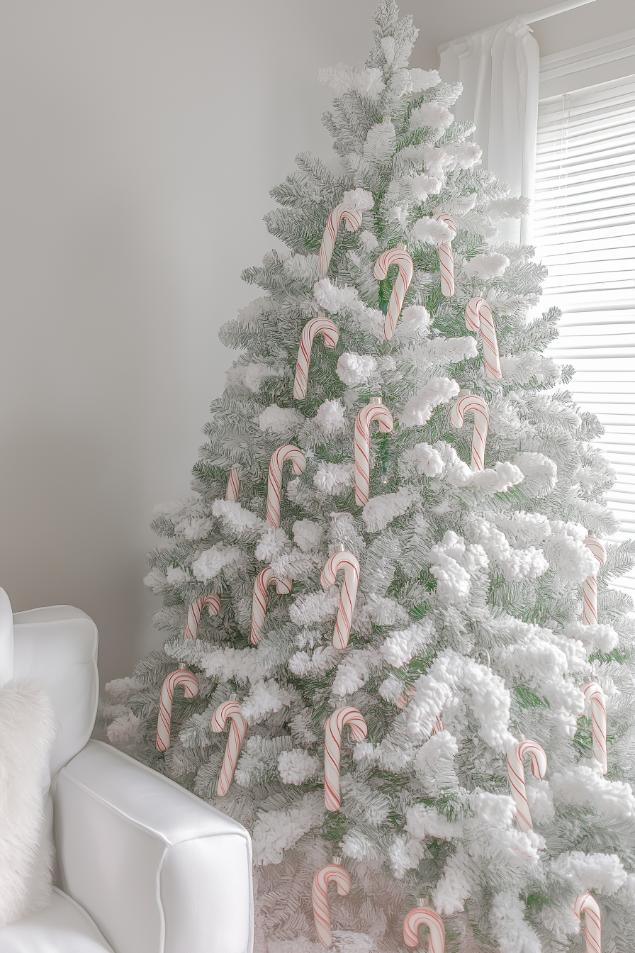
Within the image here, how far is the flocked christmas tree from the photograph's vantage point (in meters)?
1.39

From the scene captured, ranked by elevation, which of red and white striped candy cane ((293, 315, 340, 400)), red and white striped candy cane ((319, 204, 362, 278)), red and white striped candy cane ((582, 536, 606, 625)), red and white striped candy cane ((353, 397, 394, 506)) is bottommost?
red and white striped candy cane ((582, 536, 606, 625))

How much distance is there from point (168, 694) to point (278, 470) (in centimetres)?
53

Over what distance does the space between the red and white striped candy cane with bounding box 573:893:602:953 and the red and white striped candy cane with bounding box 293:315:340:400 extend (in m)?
1.01

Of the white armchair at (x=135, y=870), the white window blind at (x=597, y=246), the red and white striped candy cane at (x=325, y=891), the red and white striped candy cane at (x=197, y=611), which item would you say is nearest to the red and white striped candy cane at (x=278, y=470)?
the red and white striped candy cane at (x=197, y=611)

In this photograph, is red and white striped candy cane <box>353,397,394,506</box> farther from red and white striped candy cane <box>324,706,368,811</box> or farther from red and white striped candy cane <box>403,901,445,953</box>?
red and white striped candy cane <box>403,901,445,953</box>

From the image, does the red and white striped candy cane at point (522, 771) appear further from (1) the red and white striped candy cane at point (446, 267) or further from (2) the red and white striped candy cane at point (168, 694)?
(1) the red and white striped candy cane at point (446, 267)

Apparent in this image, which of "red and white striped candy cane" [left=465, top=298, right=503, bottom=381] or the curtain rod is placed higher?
the curtain rod

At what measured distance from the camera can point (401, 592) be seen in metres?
1.55

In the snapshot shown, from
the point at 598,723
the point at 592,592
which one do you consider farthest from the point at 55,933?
the point at 592,592

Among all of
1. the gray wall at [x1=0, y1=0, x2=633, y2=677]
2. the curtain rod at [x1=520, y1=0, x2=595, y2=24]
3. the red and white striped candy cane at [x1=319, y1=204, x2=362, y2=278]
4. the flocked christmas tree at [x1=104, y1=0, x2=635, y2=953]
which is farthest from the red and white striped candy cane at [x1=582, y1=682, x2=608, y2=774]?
the curtain rod at [x1=520, y1=0, x2=595, y2=24]

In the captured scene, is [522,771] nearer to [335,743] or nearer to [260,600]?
[335,743]

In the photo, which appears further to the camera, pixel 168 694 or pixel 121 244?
pixel 121 244

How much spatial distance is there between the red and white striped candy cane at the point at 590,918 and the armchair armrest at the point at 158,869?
519 millimetres

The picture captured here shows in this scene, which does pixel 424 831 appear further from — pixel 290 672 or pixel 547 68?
pixel 547 68
